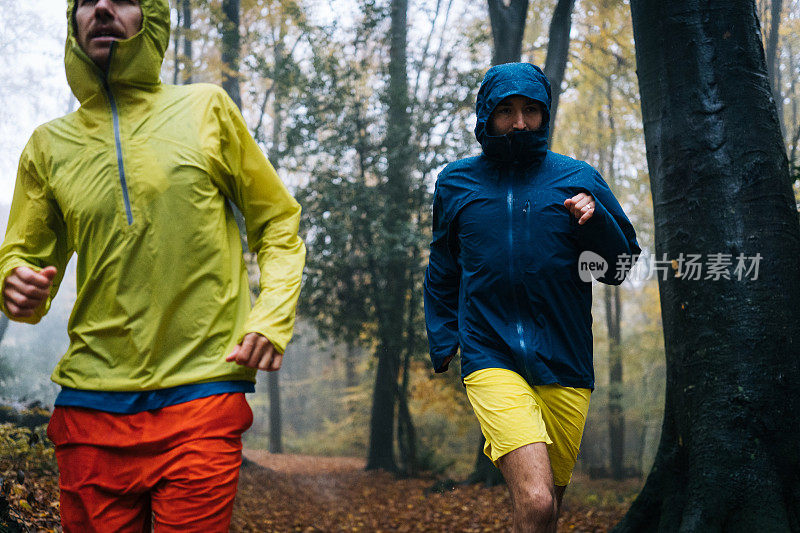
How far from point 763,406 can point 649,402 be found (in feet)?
61.7

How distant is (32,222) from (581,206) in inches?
91.5

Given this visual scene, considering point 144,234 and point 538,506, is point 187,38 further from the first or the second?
point 538,506

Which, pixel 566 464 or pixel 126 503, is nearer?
pixel 126 503

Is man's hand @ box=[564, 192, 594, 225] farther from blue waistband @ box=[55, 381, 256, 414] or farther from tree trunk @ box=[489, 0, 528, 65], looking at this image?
tree trunk @ box=[489, 0, 528, 65]

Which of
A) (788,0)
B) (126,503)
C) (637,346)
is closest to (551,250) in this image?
(126,503)

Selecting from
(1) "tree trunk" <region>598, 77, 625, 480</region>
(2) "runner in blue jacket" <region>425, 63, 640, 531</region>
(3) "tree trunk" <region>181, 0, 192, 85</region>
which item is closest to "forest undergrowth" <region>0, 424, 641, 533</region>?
(2) "runner in blue jacket" <region>425, 63, 640, 531</region>

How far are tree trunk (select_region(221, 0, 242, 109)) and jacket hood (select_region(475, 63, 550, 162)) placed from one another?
12.1 metres

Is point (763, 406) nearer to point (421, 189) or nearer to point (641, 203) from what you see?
point (421, 189)

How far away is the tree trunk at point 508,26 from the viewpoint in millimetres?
11898

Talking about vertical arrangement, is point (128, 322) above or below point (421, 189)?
below

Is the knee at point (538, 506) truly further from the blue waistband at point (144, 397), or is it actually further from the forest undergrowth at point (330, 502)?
the forest undergrowth at point (330, 502)

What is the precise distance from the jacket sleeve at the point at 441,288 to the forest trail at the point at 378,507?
476 centimetres

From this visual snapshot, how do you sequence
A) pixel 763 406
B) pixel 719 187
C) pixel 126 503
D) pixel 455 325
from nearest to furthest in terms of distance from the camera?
pixel 126 503 → pixel 455 325 → pixel 763 406 → pixel 719 187

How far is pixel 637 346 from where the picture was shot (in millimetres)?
21312
